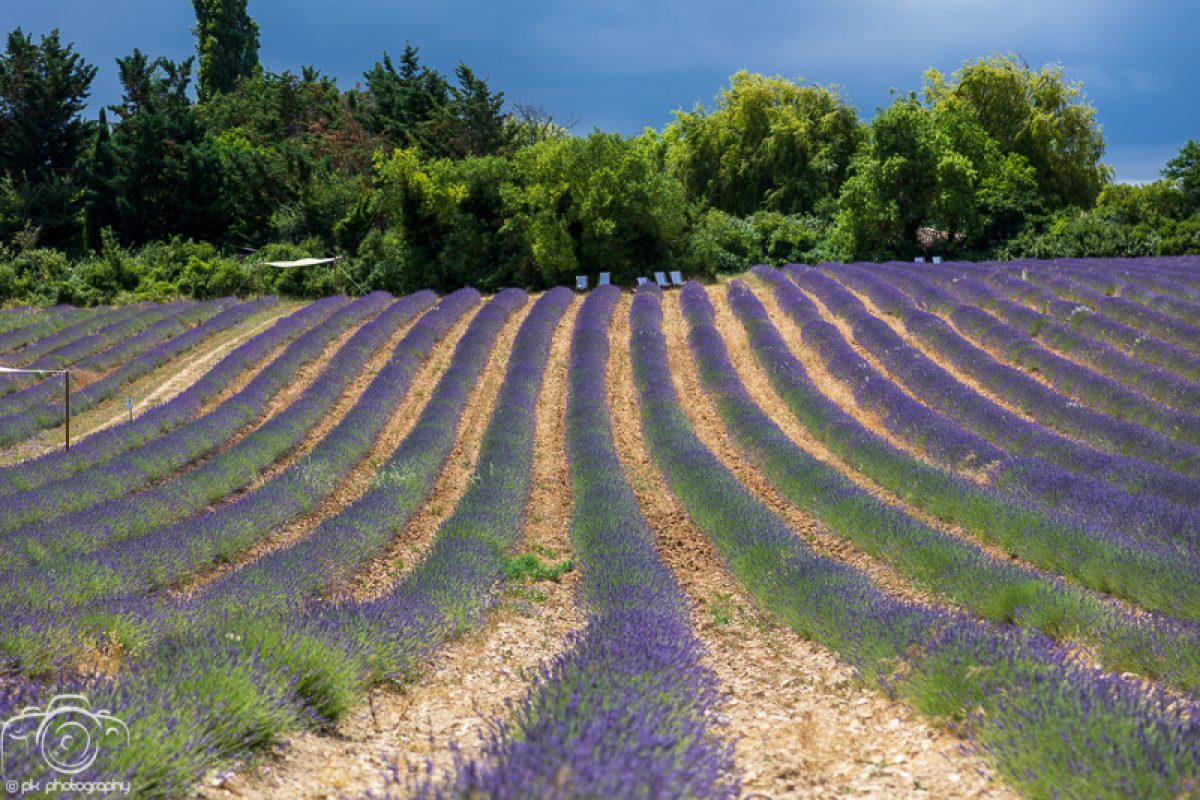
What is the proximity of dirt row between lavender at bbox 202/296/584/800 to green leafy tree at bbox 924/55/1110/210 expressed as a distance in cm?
3282

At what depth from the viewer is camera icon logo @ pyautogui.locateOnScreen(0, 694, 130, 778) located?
2615mm

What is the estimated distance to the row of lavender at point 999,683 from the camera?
8.53ft

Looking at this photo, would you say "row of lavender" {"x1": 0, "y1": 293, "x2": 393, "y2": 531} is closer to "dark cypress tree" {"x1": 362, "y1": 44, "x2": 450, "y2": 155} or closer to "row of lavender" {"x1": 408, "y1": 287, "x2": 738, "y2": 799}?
"row of lavender" {"x1": 408, "y1": 287, "x2": 738, "y2": 799}

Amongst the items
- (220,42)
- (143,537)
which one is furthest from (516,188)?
(220,42)

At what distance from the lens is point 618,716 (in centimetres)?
269

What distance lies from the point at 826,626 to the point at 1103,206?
106ft

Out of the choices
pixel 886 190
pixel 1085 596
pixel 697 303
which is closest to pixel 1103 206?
pixel 886 190

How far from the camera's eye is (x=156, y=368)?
1744 cm

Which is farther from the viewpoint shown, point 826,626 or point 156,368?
point 156,368

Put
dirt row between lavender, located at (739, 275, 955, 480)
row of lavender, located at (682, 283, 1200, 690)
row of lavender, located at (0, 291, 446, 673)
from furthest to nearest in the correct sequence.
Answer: dirt row between lavender, located at (739, 275, 955, 480)
row of lavender, located at (0, 291, 446, 673)
row of lavender, located at (682, 283, 1200, 690)

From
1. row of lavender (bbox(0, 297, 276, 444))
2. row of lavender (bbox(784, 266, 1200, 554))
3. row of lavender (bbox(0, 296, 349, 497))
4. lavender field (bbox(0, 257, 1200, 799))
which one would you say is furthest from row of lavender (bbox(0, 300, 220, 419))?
row of lavender (bbox(784, 266, 1200, 554))

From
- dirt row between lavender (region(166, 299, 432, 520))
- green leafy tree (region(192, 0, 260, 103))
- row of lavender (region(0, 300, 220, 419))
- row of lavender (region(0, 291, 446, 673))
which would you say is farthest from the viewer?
green leafy tree (region(192, 0, 260, 103))

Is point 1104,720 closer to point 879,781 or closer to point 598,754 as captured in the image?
point 879,781

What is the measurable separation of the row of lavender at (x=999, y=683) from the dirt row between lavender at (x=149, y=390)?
1105cm
